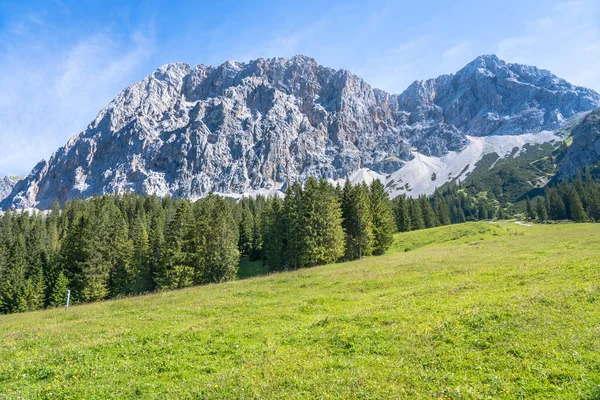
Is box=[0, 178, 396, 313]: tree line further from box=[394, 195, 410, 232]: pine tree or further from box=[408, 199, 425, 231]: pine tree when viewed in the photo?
box=[408, 199, 425, 231]: pine tree

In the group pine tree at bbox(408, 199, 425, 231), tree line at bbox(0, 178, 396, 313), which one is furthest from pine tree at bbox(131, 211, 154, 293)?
pine tree at bbox(408, 199, 425, 231)

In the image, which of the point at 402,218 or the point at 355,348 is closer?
the point at 355,348

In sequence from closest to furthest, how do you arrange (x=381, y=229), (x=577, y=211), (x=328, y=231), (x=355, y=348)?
1. (x=355, y=348)
2. (x=328, y=231)
3. (x=381, y=229)
4. (x=577, y=211)

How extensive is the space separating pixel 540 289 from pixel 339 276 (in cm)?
1932

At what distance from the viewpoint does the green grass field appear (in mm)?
9445

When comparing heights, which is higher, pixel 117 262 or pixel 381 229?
pixel 117 262

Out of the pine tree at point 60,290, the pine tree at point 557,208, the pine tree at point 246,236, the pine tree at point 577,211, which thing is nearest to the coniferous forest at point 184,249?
the pine tree at point 60,290

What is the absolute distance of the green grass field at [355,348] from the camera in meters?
9.45

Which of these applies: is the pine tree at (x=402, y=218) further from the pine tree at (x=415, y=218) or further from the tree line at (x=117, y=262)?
the tree line at (x=117, y=262)

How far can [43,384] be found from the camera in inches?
470

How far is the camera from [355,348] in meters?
12.7

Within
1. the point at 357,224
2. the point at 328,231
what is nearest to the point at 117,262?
the point at 328,231

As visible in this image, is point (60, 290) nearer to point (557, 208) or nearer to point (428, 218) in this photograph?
point (428, 218)

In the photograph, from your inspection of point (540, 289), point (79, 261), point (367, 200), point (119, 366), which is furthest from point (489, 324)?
point (79, 261)
